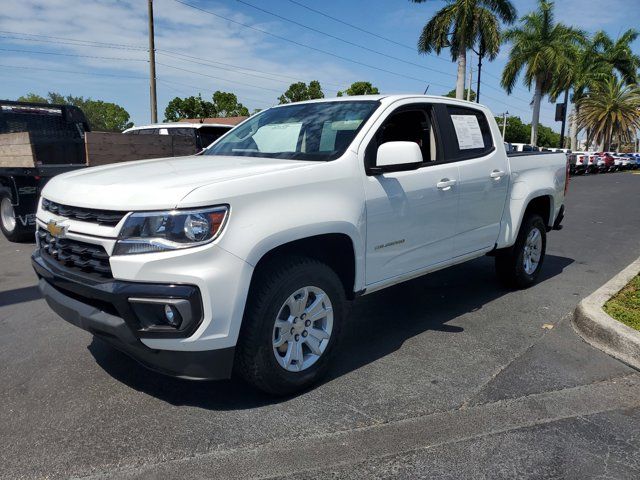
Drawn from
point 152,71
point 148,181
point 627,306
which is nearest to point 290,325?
point 148,181

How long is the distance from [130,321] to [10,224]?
678cm

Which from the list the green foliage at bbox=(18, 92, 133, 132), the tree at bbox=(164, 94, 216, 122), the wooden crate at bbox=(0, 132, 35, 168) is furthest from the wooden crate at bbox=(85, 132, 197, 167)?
the green foliage at bbox=(18, 92, 133, 132)

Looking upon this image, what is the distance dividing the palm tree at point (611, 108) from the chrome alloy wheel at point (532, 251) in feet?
175

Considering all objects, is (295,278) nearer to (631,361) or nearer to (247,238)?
(247,238)

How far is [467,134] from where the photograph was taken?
4.80 meters

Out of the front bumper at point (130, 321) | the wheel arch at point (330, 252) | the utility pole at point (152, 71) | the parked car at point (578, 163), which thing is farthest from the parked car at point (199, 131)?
the parked car at point (578, 163)

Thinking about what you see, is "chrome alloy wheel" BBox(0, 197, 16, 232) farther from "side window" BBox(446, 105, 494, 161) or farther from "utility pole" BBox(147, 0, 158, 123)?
"utility pole" BBox(147, 0, 158, 123)

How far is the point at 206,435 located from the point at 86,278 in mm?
1067

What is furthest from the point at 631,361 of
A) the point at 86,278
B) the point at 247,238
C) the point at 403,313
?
the point at 86,278

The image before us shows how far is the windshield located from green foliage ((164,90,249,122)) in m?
54.4

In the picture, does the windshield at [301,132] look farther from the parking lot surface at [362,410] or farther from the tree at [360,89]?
the tree at [360,89]

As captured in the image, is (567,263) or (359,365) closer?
(359,365)

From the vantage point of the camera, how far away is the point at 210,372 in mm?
2881

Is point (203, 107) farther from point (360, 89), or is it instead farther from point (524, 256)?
point (524, 256)
